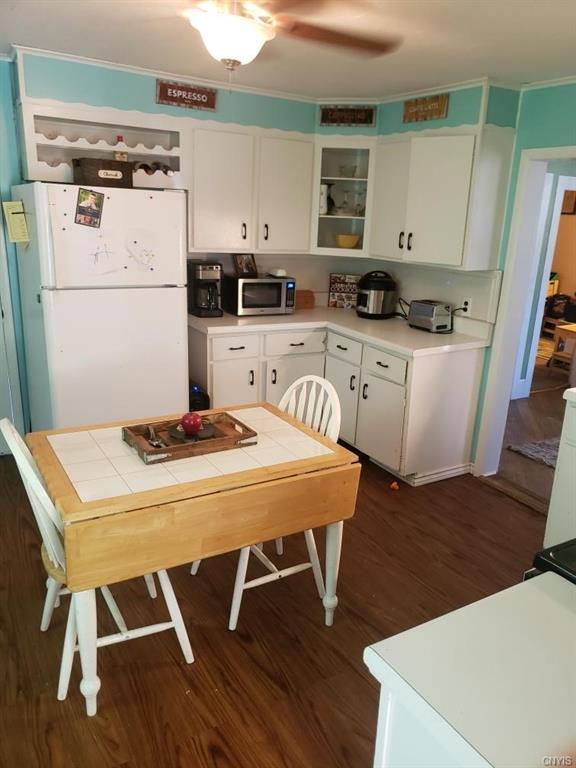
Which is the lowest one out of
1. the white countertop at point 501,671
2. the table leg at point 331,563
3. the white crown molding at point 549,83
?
the table leg at point 331,563

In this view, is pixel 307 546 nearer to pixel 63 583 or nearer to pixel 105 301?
pixel 63 583

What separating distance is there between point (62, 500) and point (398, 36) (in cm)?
225

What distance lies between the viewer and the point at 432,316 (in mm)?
3650

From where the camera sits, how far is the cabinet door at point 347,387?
12.4ft

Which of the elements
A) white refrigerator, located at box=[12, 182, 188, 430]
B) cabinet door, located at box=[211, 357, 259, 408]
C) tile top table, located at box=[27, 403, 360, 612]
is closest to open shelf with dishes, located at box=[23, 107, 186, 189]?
white refrigerator, located at box=[12, 182, 188, 430]

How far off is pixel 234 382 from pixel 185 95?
5.72ft

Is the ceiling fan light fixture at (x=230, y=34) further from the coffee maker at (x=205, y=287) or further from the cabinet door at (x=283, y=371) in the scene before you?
the cabinet door at (x=283, y=371)

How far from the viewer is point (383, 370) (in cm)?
351

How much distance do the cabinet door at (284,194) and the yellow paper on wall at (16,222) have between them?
147 centimetres

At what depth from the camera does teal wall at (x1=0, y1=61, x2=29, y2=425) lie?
3.18 metres

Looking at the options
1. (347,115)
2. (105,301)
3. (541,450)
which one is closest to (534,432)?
(541,450)

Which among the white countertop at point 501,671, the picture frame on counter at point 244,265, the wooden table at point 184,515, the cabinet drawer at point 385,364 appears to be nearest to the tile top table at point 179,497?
the wooden table at point 184,515

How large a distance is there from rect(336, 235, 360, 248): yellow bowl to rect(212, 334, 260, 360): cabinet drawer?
973mm

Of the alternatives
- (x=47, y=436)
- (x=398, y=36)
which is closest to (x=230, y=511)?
(x=47, y=436)
